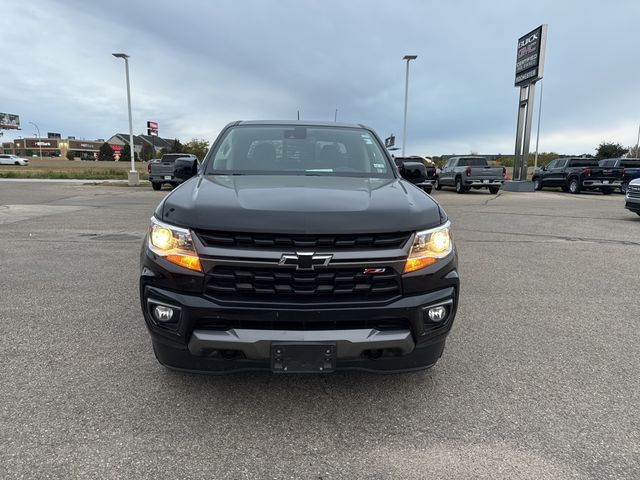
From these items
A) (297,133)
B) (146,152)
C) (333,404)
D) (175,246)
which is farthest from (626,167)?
(146,152)

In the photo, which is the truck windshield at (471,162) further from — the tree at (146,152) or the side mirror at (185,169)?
the tree at (146,152)

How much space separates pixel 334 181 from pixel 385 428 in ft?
5.42

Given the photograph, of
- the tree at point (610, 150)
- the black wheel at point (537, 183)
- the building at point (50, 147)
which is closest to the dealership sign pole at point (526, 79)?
the black wheel at point (537, 183)

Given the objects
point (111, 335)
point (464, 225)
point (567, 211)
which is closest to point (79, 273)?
point (111, 335)

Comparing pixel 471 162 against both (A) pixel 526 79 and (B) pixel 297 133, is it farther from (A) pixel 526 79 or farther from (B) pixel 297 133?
(B) pixel 297 133

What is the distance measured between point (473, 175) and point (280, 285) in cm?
2066

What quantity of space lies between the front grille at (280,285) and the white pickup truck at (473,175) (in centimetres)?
2044

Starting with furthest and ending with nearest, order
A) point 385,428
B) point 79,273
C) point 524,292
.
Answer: point 79,273
point 524,292
point 385,428

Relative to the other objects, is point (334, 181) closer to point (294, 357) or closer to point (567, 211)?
point (294, 357)

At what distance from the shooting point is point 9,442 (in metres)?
2.38

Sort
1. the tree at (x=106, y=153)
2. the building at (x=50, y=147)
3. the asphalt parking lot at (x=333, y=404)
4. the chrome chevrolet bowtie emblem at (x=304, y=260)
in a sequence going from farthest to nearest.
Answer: the building at (x=50, y=147)
the tree at (x=106, y=153)
the chrome chevrolet bowtie emblem at (x=304, y=260)
the asphalt parking lot at (x=333, y=404)

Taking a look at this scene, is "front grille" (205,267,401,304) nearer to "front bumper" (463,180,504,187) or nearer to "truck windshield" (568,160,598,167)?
"front bumper" (463,180,504,187)

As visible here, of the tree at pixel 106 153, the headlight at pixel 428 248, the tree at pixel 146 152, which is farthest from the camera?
the tree at pixel 106 153

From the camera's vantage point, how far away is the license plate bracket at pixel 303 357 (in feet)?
7.77
